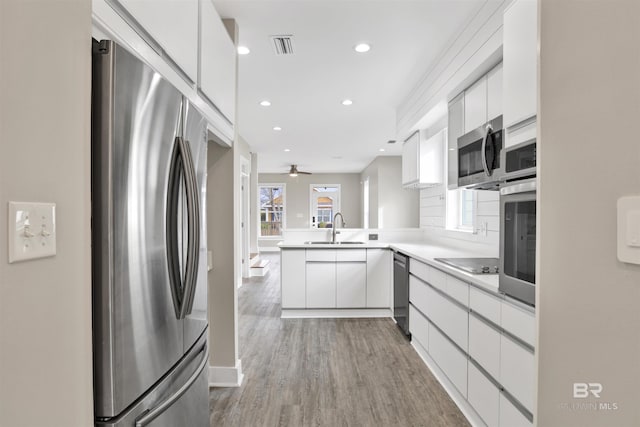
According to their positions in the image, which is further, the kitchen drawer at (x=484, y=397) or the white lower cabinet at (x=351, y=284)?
the white lower cabinet at (x=351, y=284)

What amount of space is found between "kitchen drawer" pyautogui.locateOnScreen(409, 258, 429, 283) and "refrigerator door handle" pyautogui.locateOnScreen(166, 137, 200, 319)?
84.1 inches

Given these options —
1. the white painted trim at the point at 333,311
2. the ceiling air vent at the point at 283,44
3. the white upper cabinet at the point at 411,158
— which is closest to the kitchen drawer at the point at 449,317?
the white painted trim at the point at 333,311

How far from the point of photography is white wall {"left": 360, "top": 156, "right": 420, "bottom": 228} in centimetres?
784

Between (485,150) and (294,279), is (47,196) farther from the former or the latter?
(294,279)

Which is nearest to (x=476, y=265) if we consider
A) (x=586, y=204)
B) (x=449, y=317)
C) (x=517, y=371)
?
(x=449, y=317)

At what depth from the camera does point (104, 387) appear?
2.96 feet

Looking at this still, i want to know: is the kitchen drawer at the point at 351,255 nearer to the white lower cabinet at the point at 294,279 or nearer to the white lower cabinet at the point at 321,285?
the white lower cabinet at the point at 321,285

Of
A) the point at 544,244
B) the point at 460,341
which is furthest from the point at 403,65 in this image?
the point at 544,244

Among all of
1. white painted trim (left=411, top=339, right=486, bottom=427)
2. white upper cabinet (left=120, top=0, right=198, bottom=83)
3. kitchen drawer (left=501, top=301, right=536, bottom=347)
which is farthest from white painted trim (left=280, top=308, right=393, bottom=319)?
white upper cabinet (left=120, top=0, right=198, bottom=83)

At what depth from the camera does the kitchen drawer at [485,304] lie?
1686mm

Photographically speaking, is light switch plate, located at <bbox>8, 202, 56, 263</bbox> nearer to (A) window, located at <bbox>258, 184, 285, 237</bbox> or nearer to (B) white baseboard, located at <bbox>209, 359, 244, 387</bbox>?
(B) white baseboard, located at <bbox>209, 359, 244, 387</bbox>

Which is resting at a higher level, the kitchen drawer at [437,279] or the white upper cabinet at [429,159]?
the white upper cabinet at [429,159]

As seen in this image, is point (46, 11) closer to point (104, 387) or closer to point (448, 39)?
point (104, 387)

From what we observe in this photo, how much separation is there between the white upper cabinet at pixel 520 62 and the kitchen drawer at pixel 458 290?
1014 mm
